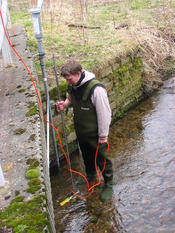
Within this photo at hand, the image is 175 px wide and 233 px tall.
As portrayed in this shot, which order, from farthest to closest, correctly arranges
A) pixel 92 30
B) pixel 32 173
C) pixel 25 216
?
pixel 92 30
pixel 32 173
pixel 25 216

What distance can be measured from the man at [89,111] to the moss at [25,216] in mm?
1658

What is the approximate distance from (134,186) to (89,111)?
1704mm

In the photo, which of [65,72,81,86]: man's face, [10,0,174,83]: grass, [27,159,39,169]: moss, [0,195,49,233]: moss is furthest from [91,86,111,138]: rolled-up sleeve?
[10,0,174,83]: grass

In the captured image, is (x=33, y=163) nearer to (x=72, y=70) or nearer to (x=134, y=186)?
(x=72, y=70)

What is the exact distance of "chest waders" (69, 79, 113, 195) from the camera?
13.3 feet

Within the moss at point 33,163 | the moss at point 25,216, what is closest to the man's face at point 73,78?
the moss at point 33,163

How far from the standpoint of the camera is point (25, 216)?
248 cm

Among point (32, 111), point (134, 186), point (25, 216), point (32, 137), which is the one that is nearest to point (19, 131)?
point (32, 137)

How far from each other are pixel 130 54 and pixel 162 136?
102 inches

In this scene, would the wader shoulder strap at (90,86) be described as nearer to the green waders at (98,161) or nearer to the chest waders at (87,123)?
the chest waders at (87,123)

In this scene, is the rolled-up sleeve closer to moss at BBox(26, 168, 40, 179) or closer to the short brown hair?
the short brown hair

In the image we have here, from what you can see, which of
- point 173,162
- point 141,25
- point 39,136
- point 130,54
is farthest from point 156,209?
point 141,25

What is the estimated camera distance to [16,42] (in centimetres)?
715

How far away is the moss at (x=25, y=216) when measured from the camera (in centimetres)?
237
